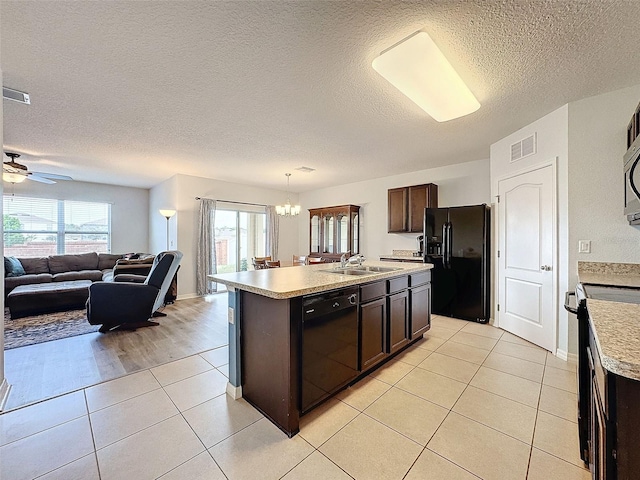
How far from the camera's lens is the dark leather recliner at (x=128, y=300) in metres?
3.37

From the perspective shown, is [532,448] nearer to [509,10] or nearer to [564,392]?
[564,392]

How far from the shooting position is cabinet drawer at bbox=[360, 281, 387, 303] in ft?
7.23

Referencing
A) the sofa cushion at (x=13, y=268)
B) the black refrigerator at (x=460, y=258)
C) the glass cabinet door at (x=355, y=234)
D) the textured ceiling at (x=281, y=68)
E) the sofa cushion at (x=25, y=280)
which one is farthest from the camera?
the glass cabinet door at (x=355, y=234)

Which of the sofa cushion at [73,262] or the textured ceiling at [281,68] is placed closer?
the textured ceiling at [281,68]

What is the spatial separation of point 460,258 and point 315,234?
363 centimetres

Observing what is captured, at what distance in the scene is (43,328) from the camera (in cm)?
355

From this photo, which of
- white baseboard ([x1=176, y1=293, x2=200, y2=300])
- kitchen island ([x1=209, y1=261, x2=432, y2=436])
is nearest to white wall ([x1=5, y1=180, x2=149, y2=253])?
white baseboard ([x1=176, y1=293, x2=200, y2=300])

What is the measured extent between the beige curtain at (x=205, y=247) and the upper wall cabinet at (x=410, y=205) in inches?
149

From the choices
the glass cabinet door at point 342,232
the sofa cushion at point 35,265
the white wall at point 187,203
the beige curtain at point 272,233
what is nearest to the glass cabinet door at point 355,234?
the glass cabinet door at point 342,232

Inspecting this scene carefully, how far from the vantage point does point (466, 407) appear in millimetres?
1945

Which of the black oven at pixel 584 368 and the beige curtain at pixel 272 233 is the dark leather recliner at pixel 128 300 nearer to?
the beige curtain at pixel 272 233

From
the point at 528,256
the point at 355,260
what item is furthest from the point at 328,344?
the point at 528,256

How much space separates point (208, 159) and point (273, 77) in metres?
2.70

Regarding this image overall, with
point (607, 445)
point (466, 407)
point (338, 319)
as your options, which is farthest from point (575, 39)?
point (466, 407)
